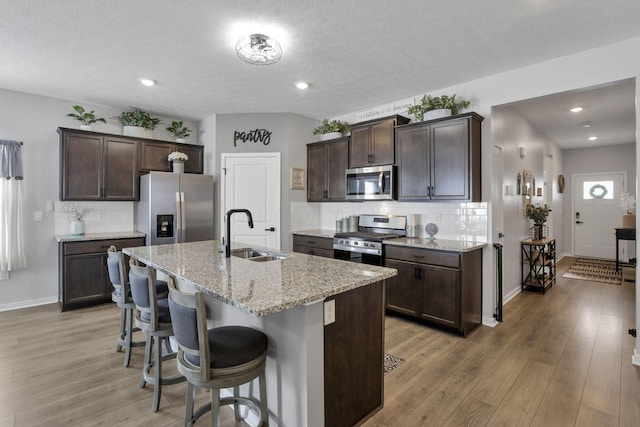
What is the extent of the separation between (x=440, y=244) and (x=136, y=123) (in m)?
4.43

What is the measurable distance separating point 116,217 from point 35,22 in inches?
113

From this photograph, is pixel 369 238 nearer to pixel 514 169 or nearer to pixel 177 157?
pixel 514 169

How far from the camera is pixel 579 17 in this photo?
2410mm

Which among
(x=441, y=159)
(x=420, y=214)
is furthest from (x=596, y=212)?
(x=441, y=159)

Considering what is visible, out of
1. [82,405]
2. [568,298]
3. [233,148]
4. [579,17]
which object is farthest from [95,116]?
[568,298]

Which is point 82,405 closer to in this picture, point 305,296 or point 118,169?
point 305,296

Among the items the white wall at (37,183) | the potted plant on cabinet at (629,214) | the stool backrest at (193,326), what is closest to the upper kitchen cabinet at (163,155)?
the white wall at (37,183)

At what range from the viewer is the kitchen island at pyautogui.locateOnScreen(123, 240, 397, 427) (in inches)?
60.4

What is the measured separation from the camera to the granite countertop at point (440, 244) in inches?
128

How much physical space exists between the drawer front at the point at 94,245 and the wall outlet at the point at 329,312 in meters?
3.70

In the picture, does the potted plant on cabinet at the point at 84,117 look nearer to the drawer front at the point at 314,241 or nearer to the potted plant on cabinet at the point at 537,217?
the drawer front at the point at 314,241

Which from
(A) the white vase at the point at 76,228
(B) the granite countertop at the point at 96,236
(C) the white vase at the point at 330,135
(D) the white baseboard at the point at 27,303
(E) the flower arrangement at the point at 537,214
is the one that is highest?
(C) the white vase at the point at 330,135

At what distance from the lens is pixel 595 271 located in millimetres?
6094

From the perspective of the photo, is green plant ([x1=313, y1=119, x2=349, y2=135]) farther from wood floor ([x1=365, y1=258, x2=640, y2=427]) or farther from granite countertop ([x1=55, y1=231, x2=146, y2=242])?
granite countertop ([x1=55, y1=231, x2=146, y2=242])
